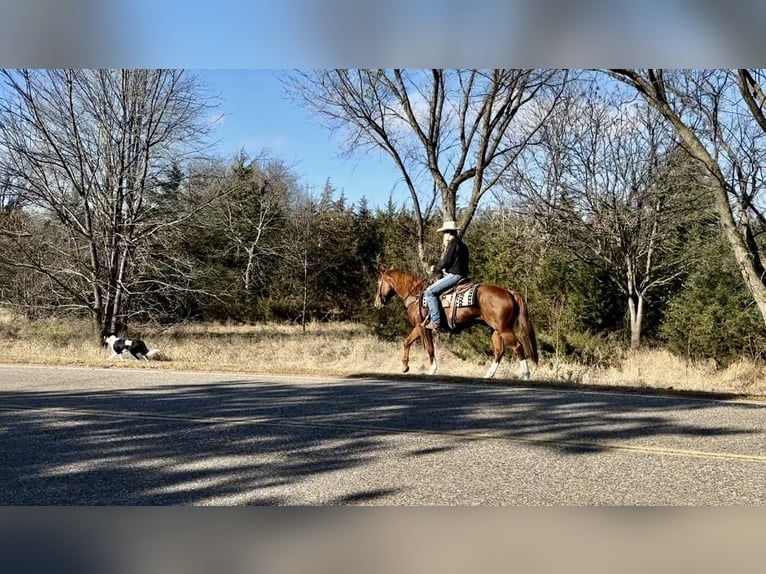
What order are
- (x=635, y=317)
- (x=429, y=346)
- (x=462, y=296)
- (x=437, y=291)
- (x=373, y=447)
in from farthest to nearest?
(x=635, y=317)
(x=429, y=346)
(x=437, y=291)
(x=462, y=296)
(x=373, y=447)

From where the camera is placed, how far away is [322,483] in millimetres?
5199

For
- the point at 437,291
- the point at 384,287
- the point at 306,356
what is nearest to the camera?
the point at 437,291

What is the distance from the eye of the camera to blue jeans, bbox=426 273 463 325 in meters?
13.0

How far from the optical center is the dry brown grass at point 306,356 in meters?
13.0

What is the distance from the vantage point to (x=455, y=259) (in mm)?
12984

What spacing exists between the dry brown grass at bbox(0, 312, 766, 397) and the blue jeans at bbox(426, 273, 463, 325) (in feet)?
4.81

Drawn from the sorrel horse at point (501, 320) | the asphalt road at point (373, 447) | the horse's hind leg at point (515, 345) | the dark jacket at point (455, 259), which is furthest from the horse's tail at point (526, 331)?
the asphalt road at point (373, 447)

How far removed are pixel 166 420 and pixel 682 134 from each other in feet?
35.8

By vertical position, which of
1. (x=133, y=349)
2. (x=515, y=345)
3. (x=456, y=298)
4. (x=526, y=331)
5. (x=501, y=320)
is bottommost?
(x=133, y=349)

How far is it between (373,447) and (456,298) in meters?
6.85

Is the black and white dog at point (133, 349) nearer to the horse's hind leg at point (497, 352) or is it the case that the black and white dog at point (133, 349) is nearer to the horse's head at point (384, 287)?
the horse's head at point (384, 287)

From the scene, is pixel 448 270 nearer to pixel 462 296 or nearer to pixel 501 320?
pixel 462 296

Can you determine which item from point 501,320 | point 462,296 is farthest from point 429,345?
point 501,320

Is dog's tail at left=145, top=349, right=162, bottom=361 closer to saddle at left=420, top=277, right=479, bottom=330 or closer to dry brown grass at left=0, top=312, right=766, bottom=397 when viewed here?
dry brown grass at left=0, top=312, right=766, bottom=397
